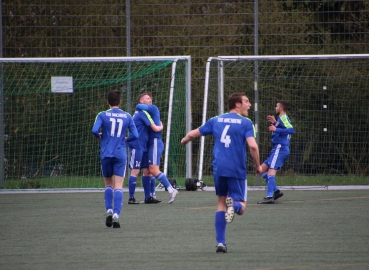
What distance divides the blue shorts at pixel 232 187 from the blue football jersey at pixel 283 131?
5667mm

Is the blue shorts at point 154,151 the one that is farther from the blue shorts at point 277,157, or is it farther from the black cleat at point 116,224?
the black cleat at point 116,224

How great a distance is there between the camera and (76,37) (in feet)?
60.6

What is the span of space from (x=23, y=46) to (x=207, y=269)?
41.0 ft

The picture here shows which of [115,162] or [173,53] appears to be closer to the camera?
[115,162]

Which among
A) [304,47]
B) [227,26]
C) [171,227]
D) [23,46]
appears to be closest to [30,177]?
[23,46]

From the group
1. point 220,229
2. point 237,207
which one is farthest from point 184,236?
point 237,207

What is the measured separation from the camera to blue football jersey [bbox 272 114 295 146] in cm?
1402

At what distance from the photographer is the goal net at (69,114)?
18188mm

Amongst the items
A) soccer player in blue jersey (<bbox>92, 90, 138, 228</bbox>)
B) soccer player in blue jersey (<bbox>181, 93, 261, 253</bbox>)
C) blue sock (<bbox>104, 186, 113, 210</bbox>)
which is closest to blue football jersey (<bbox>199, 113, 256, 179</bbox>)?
soccer player in blue jersey (<bbox>181, 93, 261, 253</bbox>)

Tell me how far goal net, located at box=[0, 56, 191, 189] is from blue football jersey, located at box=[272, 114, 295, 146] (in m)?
3.93

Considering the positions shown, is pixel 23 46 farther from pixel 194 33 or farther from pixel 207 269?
pixel 207 269

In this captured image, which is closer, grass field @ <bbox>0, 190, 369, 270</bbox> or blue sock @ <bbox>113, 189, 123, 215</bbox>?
grass field @ <bbox>0, 190, 369, 270</bbox>

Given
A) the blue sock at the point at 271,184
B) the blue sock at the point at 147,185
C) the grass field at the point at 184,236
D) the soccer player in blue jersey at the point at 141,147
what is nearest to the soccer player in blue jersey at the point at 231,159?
the grass field at the point at 184,236

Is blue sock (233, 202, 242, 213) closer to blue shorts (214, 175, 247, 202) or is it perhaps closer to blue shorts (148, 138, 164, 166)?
blue shorts (214, 175, 247, 202)
